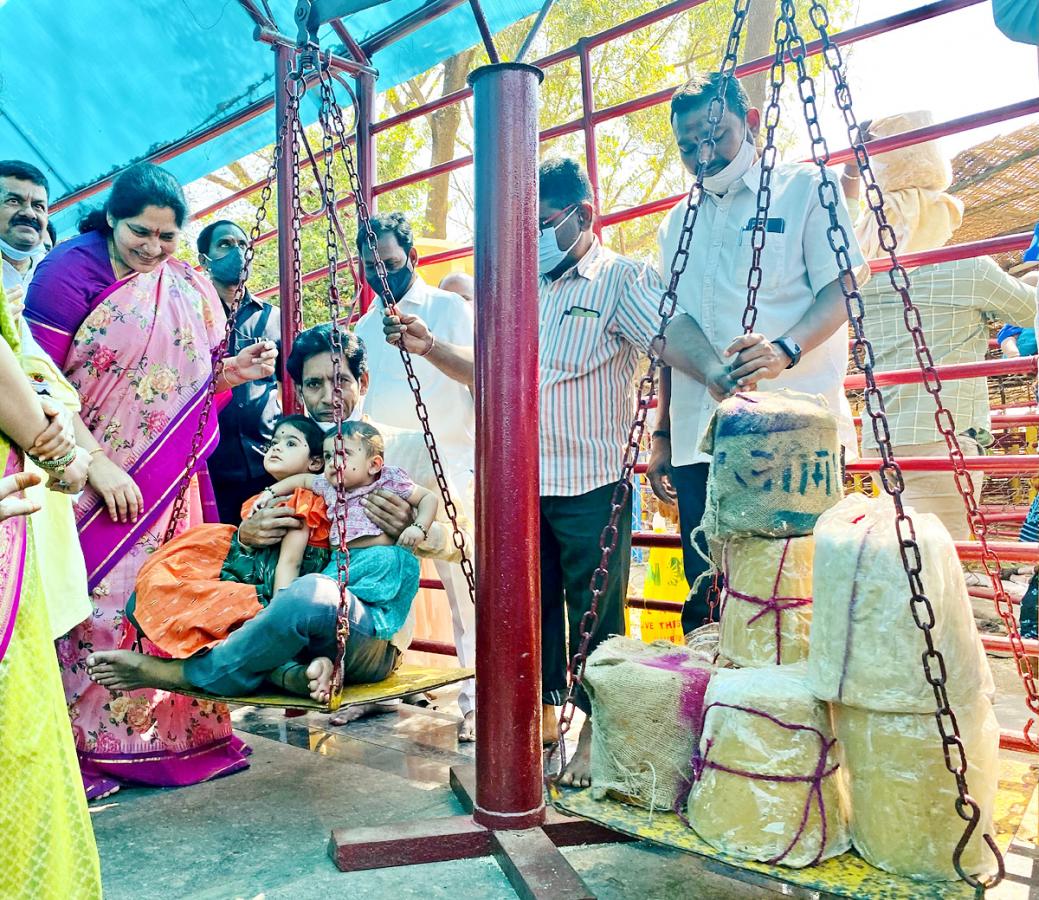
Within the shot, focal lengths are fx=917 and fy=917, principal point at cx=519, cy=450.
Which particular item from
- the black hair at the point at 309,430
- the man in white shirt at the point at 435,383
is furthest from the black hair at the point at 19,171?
the black hair at the point at 309,430

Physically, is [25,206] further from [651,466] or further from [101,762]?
[651,466]

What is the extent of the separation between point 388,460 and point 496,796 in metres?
1.47

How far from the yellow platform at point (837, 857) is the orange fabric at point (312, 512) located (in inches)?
45.9

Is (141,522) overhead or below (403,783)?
overhead

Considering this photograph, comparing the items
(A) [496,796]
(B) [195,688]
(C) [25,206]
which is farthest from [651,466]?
(C) [25,206]

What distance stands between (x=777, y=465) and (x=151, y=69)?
404cm

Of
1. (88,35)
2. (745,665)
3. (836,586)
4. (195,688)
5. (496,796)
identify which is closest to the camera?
(836,586)

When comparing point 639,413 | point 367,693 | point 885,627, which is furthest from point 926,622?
point 367,693

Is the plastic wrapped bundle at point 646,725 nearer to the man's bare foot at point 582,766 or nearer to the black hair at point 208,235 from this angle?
the man's bare foot at point 582,766

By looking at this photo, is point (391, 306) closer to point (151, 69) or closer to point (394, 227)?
point (394, 227)

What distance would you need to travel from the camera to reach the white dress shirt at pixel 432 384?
3590 millimetres

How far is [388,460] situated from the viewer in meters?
3.36

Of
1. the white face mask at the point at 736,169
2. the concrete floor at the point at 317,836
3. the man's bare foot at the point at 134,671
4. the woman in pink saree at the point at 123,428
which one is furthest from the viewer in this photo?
the woman in pink saree at the point at 123,428

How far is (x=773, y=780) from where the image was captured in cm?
172
